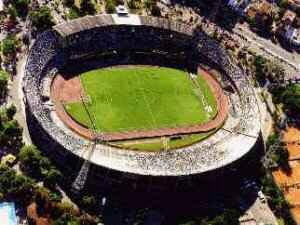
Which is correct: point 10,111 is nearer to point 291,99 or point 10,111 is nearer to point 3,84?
point 3,84

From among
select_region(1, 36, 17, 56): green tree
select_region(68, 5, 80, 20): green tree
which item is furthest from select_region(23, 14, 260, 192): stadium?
select_region(68, 5, 80, 20): green tree

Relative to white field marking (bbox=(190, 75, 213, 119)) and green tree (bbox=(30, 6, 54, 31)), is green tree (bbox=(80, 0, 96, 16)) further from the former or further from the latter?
white field marking (bbox=(190, 75, 213, 119))

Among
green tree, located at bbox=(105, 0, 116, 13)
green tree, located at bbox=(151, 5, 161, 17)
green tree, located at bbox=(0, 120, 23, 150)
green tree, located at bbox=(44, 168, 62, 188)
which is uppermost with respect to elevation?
green tree, located at bbox=(105, 0, 116, 13)

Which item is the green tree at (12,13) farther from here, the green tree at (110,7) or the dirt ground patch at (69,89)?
the green tree at (110,7)

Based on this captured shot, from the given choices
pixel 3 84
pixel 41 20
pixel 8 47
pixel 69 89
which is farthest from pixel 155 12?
pixel 3 84

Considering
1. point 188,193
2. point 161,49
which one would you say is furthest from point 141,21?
point 188,193

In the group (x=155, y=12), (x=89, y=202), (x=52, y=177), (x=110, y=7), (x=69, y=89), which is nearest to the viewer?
(x=89, y=202)

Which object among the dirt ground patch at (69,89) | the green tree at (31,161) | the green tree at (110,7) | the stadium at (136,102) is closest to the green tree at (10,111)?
the stadium at (136,102)
